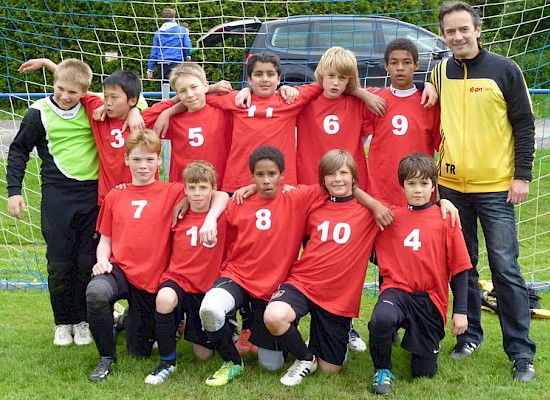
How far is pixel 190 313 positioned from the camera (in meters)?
4.13

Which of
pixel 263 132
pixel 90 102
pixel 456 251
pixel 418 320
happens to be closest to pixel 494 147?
pixel 456 251

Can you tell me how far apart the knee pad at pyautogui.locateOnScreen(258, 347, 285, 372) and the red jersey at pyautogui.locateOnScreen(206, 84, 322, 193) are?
3.25 ft

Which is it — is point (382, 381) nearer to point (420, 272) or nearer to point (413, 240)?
point (420, 272)

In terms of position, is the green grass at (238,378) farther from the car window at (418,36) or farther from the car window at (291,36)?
the car window at (291,36)

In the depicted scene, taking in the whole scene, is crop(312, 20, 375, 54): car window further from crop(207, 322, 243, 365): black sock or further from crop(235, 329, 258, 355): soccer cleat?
crop(207, 322, 243, 365): black sock

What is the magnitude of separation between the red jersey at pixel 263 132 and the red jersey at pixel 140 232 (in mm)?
434

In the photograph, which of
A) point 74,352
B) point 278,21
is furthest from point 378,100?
point 278,21

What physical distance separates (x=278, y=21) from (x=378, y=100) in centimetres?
369

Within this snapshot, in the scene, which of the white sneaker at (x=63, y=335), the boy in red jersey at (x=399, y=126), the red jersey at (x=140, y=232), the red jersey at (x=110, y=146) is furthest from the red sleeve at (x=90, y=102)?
the boy in red jersey at (x=399, y=126)

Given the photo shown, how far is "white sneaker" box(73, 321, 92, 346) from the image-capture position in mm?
4535

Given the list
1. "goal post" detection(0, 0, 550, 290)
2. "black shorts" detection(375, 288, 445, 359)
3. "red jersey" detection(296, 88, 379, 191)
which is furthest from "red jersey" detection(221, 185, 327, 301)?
"goal post" detection(0, 0, 550, 290)

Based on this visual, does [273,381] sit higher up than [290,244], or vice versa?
[290,244]

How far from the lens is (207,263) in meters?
4.15

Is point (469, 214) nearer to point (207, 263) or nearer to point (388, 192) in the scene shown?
point (388, 192)
